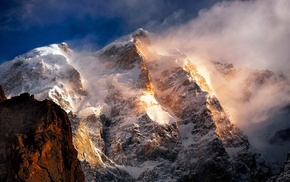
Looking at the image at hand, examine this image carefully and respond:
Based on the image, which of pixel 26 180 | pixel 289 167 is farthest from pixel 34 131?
pixel 289 167

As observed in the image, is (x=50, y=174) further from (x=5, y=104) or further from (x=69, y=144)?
(x=5, y=104)

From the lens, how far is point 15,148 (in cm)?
6450

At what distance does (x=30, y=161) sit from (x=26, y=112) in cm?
756

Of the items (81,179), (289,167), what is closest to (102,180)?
(289,167)

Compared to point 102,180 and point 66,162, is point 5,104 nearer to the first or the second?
point 66,162

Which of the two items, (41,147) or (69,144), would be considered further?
(69,144)

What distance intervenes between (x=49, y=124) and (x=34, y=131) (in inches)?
92.3

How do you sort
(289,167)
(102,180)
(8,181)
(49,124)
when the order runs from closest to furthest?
(8,181)
(49,124)
(289,167)
(102,180)

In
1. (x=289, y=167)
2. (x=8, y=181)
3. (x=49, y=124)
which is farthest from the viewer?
(x=289, y=167)

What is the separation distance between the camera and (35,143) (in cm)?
6606

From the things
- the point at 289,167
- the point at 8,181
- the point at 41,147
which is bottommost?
the point at 8,181

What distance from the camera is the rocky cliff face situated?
64.4 meters

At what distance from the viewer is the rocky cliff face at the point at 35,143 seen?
64.4 metres

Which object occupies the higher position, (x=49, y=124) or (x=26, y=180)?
(x=49, y=124)
